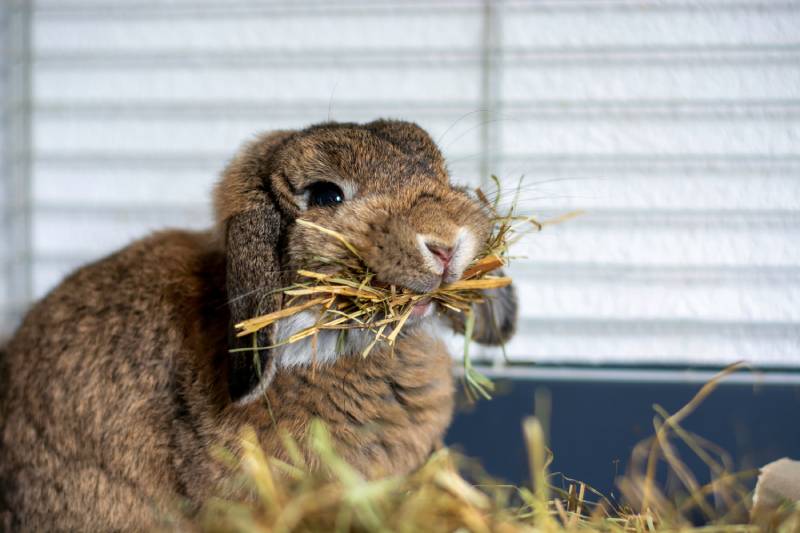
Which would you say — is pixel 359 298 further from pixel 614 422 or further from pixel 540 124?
pixel 540 124

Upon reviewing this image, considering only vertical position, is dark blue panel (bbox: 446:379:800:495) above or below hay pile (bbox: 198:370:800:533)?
below

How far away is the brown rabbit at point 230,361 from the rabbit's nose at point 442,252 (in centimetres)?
2

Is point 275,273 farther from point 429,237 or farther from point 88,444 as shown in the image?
point 88,444

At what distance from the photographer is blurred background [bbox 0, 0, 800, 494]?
2523 millimetres

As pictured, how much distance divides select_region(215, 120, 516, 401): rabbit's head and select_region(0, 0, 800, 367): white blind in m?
0.81

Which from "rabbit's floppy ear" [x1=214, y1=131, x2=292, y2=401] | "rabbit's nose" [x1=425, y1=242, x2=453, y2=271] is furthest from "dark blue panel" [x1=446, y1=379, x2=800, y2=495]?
"rabbit's floppy ear" [x1=214, y1=131, x2=292, y2=401]

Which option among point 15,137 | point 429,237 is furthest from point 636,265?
point 15,137

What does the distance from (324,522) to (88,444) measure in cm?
100

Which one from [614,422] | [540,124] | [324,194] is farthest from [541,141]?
[324,194]

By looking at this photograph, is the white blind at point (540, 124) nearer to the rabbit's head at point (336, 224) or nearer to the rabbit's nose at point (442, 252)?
the rabbit's head at point (336, 224)

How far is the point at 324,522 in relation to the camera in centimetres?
121

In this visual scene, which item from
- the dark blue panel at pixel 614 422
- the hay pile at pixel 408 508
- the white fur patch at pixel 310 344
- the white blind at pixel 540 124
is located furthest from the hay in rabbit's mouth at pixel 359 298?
the white blind at pixel 540 124

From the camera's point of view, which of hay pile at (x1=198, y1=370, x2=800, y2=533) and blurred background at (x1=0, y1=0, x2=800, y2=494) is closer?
hay pile at (x1=198, y1=370, x2=800, y2=533)

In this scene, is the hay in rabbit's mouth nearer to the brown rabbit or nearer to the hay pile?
the brown rabbit
